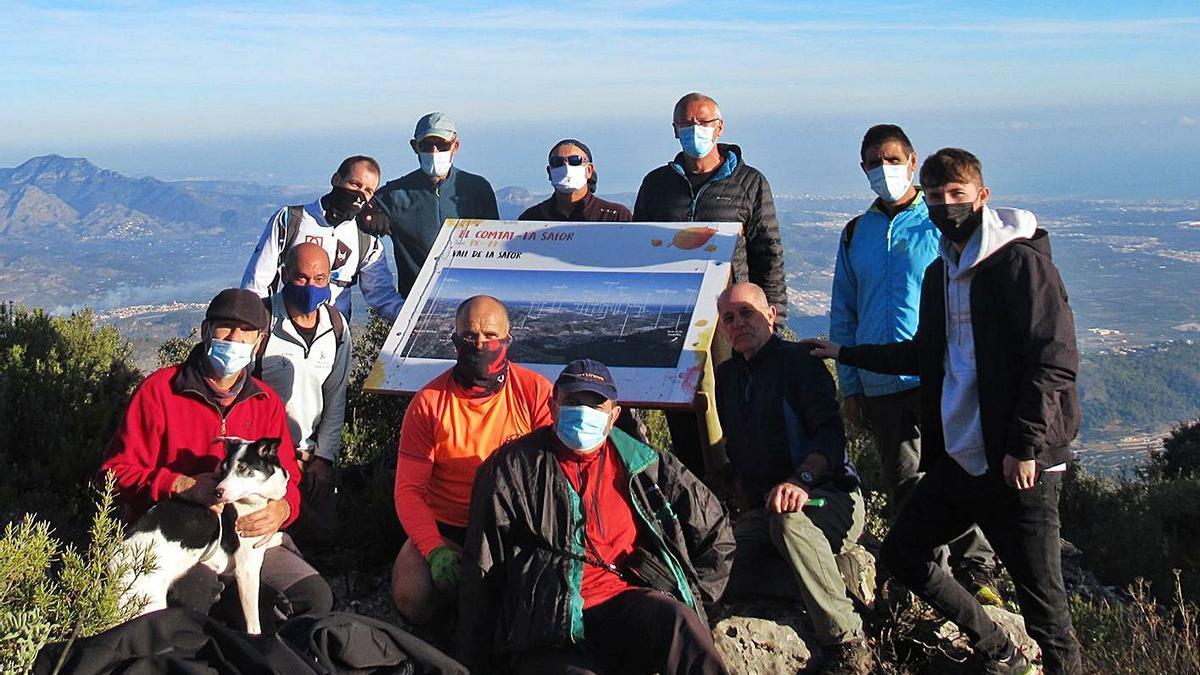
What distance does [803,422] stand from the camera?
18.4ft

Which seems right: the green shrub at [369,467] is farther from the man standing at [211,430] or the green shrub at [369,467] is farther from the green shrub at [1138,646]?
the green shrub at [1138,646]

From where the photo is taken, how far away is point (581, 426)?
185 inches

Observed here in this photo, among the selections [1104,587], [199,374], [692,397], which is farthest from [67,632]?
[1104,587]

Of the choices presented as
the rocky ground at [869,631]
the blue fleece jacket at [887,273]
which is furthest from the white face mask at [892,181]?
the rocky ground at [869,631]

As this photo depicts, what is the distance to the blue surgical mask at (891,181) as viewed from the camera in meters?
6.04

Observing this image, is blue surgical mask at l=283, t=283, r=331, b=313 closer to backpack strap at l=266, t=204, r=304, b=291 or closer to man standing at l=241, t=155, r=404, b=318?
man standing at l=241, t=155, r=404, b=318

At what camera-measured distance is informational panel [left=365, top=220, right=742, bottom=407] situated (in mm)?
6316

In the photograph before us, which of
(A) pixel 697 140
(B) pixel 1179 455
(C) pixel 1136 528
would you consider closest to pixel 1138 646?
(A) pixel 697 140

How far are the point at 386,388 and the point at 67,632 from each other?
9.79 feet

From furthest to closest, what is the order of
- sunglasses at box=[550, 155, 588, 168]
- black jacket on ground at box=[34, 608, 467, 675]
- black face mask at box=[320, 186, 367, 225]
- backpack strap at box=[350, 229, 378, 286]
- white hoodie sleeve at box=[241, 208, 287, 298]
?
sunglasses at box=[550, 155, 588, 168] < backpack strap at box=[350, 229, 378, 286] < black face mask at box=[320, 186, 367, 225] < white hoodie sleeve at box=[241, 208, 287, 298] < black jacket on ground at box=[34, 608, 467, 675]

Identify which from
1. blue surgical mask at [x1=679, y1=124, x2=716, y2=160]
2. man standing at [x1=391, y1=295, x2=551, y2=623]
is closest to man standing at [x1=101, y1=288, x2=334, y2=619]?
man standing at [x1=391, y1=295, x2=551, y2=623]

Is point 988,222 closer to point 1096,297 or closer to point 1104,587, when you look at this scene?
point 1104,587

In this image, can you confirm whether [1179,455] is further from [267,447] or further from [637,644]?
[267,447]

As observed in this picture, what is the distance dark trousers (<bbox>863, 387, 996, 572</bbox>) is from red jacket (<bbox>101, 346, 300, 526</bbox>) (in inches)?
134
